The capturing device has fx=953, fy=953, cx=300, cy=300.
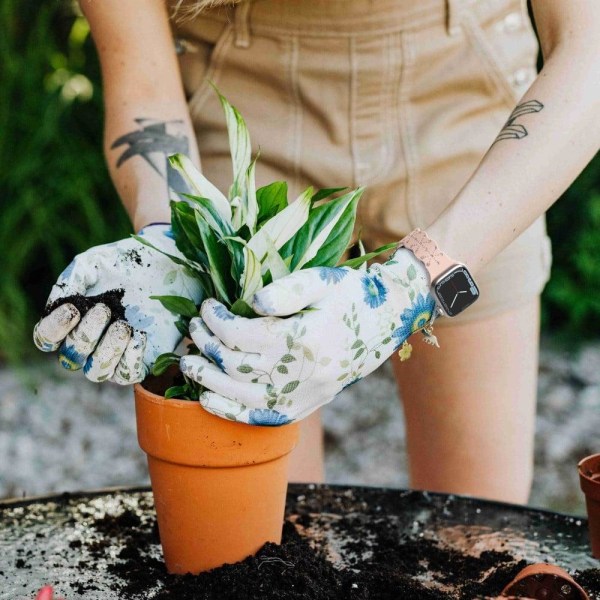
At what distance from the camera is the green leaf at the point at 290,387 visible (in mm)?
1183

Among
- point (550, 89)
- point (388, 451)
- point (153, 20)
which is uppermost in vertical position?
point (153, 20)

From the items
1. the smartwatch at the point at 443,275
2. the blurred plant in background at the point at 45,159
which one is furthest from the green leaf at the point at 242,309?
the blurred plant in background at the point at 45,159

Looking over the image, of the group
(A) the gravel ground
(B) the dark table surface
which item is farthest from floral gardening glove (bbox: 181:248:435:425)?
(A) the gravel ground

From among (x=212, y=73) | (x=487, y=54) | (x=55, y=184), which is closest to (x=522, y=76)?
(x=487, y=54)

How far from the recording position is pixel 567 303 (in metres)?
3.74

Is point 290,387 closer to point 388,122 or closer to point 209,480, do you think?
point 209,480

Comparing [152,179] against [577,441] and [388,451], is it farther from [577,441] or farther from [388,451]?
[577,441]

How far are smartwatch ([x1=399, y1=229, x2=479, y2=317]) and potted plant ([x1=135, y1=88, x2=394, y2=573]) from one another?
66 millimetres

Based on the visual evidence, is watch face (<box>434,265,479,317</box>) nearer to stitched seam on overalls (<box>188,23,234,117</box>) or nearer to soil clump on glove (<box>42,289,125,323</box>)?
soil clump on glove (<box>42,289,125,323</box>)

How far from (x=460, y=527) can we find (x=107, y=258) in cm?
66

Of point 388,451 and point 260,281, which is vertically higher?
point 260,281

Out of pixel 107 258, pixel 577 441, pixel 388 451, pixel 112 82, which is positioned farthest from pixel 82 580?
pixel 577 441

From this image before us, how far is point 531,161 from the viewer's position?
53.6 inches

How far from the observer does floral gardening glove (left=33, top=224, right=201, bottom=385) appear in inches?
48.6
